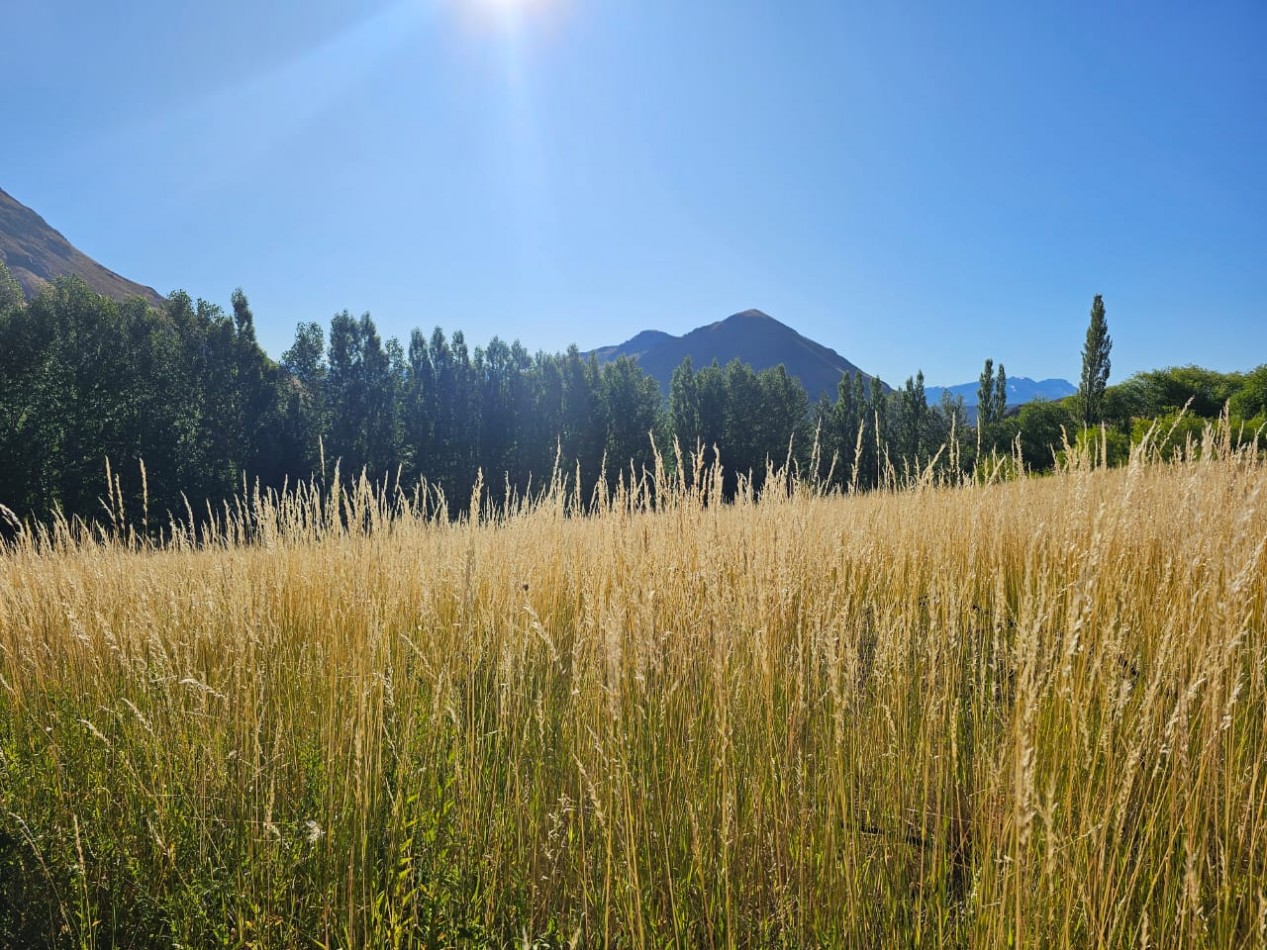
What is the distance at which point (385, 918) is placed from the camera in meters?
1.53

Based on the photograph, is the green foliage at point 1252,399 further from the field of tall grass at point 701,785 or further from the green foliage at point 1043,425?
the field of tall grass at point 701,785

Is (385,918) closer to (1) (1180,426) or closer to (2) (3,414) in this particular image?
(1) (1180,426)

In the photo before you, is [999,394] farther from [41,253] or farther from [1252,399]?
[41,253]

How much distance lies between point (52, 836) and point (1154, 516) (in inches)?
169

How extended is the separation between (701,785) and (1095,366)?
32.1 m

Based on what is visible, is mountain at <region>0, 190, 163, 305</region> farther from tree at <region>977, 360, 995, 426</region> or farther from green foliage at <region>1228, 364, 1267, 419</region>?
green foliage at <region>1228, 364, 1267, 419</region>

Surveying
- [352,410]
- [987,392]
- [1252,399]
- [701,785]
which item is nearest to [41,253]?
[352,410]

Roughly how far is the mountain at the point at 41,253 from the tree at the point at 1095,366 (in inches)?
4844

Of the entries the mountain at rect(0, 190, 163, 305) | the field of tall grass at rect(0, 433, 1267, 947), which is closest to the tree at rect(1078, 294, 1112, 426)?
the field of tall grass at rect(0, 433, 1267, 947)

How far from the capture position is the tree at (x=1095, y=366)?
26.7 m

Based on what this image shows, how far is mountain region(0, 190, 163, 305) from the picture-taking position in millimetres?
100812

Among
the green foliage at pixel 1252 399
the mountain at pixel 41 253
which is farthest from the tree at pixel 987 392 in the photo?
the mountain at pixel 41 253

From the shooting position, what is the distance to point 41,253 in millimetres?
108188

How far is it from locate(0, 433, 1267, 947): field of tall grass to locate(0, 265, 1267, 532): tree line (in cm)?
1562
